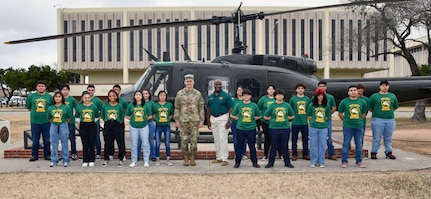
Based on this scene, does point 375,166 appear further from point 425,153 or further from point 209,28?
point 209,28

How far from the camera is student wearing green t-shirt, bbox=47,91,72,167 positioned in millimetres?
8109

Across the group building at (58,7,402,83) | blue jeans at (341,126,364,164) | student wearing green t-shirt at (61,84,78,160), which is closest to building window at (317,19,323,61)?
building at (58,7,402,83)

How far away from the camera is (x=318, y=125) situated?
7.98 metres

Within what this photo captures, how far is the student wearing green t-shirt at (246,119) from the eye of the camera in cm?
789

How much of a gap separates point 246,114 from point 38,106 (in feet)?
14.5

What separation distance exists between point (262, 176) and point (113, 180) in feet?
8.59

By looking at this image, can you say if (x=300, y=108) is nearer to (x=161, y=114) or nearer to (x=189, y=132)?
(x=189, y=132)

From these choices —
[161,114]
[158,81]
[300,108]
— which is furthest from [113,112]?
[300,108]

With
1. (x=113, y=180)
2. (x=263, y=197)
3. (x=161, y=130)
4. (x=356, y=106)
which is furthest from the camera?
(x=161, y=130)

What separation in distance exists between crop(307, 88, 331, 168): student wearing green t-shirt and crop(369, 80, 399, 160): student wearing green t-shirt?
1448 millimetres

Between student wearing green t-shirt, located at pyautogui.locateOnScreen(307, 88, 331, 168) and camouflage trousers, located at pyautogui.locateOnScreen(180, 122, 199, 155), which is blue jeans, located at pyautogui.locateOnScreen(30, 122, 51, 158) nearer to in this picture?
camouflage trousers, located at pyautogui.locateOnScreen(180, 122, 199, 155)

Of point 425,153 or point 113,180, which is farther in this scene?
point 425,153

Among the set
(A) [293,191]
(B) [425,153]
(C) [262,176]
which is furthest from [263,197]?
(B) [425,153]

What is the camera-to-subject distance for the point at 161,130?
28.0 feet
